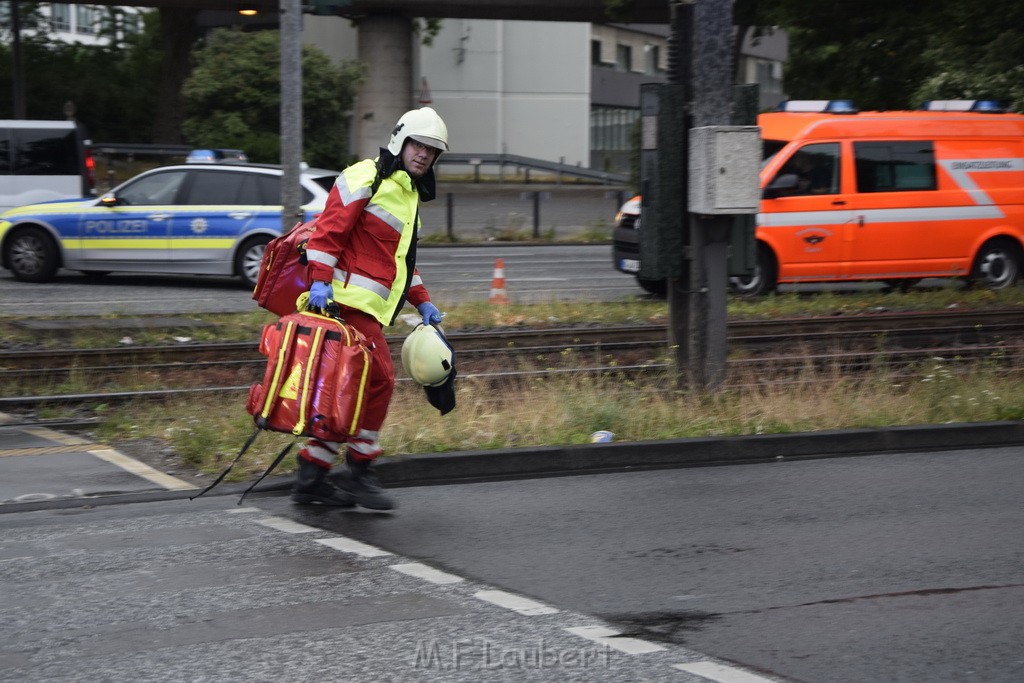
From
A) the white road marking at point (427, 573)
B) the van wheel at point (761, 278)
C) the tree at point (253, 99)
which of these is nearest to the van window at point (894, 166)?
the van wheel at point (761, 278)

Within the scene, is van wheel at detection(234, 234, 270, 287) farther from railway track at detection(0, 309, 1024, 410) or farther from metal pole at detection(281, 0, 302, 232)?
railway track at detection(0, 309, 1024, 410)

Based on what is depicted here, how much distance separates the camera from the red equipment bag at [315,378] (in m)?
5.95

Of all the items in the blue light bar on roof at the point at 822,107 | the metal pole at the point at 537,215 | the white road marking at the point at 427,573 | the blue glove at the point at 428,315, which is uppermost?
the blue light bar on roof at the point at 822,107

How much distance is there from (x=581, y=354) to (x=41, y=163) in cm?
1257

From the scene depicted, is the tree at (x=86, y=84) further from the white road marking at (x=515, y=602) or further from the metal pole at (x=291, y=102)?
the white road marking at (x=515, y=602)

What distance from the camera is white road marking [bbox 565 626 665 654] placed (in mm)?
4477

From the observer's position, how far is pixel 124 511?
632 cm

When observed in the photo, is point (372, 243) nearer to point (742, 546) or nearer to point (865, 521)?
point (742, 546)


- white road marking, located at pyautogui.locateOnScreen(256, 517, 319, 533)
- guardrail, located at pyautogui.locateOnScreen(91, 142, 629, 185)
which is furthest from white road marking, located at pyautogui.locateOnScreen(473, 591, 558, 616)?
guardrail, located at pyautogui.locateOnScreen(91, 142, 629, 185)

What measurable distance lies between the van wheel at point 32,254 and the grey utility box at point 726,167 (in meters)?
11.3

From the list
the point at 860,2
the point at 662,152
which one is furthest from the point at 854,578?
the point at 860,2

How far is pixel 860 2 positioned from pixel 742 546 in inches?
599

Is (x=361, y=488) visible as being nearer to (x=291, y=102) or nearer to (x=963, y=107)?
(x=291, y=102)

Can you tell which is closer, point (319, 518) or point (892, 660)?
point (892, 660)
